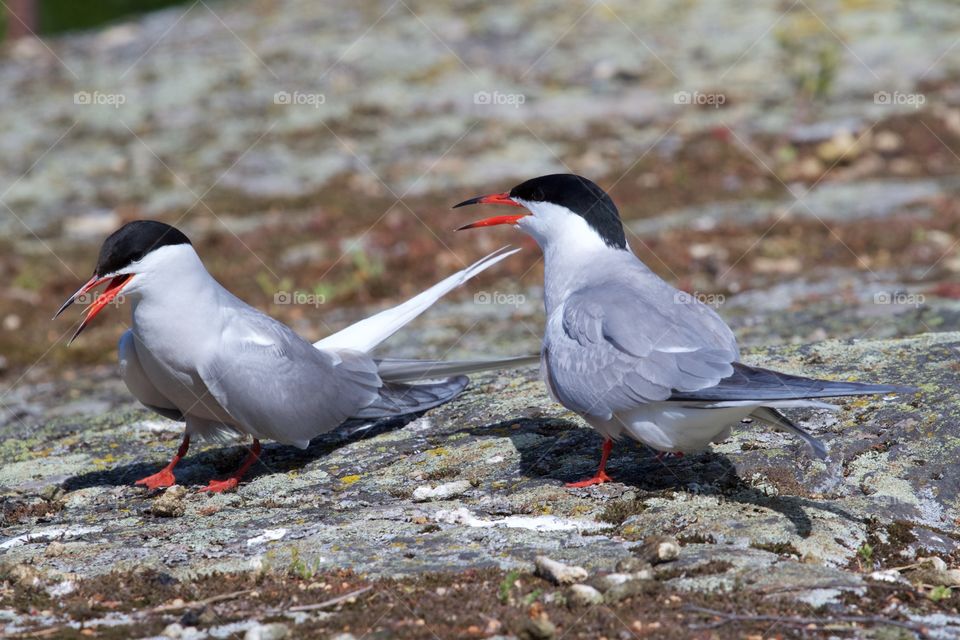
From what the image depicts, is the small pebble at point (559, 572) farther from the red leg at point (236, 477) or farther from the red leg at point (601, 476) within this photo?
the red leg at point (236, 477)

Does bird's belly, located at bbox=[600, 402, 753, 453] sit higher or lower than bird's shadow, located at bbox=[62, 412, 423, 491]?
higher

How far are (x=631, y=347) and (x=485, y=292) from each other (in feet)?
15.9

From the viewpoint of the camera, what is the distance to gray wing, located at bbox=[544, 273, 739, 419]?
157 inches

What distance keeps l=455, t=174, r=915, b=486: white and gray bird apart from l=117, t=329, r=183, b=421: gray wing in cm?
184

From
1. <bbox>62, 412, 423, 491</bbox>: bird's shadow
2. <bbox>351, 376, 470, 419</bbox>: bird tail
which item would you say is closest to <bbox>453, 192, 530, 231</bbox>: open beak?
<bbox>351, 376, 470, 419</bbox>: bird tail

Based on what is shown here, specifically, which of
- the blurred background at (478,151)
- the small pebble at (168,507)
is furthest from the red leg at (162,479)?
the blurred background at (478,151)

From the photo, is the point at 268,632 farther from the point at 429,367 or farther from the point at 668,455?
the point at 429,367

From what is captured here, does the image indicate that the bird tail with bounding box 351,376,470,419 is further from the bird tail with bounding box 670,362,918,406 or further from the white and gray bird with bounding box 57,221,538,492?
the bird tail with bounding box 670,362,918,406

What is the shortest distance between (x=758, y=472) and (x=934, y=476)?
0.64m

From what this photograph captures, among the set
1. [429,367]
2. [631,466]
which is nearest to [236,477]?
[429,367]

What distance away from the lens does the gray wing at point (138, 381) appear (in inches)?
195

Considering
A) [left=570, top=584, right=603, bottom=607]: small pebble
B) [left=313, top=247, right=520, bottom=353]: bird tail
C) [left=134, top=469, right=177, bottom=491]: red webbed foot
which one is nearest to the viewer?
[left=570, top=584, right=603, bottom=607]: small pebble

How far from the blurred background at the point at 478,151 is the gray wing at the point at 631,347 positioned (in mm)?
2453

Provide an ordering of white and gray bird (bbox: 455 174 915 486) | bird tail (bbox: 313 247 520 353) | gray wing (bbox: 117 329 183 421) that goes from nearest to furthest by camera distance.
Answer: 1. white and gray bird (bbox: 455 174 915 486)
2. gray wing (bbox: 117 329 183 421)
3. bird tail (bbox: 313 247 520 353)
